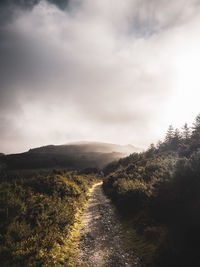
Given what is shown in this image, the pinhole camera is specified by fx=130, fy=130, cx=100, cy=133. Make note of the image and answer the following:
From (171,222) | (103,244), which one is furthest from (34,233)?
(171,222)

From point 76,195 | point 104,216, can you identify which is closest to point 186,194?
point 104,216

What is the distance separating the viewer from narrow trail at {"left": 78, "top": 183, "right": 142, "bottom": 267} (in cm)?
559

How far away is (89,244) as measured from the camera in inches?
276

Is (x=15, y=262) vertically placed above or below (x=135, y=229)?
above

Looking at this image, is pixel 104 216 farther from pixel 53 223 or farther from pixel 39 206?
pixel 39 206

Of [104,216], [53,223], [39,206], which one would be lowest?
[104,216]

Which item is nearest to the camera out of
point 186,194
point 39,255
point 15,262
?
point 15,262

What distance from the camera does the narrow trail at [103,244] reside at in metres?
5.59

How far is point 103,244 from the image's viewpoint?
6.95 meters

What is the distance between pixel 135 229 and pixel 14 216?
23.8 feet

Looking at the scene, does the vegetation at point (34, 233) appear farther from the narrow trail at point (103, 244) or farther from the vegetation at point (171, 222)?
the vegetation at point (171, 222)

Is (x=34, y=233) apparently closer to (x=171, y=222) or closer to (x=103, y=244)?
(x=103, y=244)

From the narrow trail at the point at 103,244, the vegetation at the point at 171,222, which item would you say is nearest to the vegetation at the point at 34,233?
the narrow trail at the point at 103,244

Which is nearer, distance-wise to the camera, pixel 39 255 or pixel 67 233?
pixel 39 255
